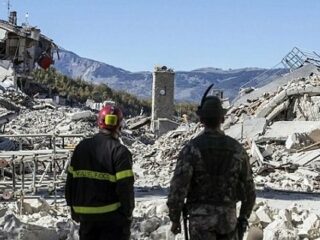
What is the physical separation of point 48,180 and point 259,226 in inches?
218

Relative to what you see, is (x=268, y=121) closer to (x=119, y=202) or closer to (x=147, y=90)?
(x=119, y=202)

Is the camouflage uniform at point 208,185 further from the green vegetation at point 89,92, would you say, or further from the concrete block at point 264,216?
the green vegetation at point 89,92

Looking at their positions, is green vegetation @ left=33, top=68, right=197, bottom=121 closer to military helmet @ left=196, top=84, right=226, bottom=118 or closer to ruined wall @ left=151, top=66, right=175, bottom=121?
ruined wall @ left=151, top=66, right=175, bottom=121

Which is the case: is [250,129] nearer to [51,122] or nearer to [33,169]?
[33,169]

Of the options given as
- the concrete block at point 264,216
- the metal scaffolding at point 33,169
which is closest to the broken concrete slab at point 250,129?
the metal scaffolding at point 33,169

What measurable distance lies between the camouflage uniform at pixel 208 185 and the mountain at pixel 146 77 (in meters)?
75.3

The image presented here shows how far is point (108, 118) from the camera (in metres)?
5.25

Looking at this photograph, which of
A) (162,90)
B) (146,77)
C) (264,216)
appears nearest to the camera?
(264,216)

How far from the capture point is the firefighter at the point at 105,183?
5.15 meters

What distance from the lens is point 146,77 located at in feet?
349

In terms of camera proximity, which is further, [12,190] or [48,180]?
[48,180]

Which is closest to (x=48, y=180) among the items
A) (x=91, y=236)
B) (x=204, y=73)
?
(x=91, y=236)

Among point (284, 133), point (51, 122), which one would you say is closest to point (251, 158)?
point (284, 133)

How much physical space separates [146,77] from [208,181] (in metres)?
102
